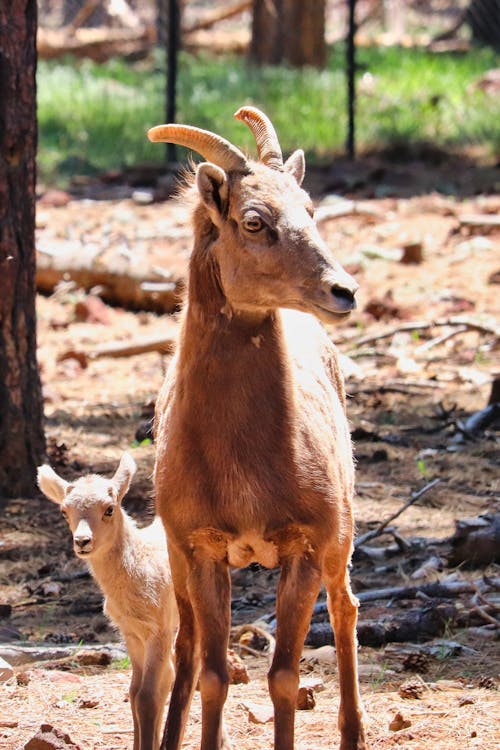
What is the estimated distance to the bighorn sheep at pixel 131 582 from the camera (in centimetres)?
527

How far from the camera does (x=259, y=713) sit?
225 inches

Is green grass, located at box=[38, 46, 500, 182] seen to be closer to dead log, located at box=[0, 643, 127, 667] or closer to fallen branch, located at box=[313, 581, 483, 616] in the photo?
fallen branch, located at box=[313, 581, 483, 616]

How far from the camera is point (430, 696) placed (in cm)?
575

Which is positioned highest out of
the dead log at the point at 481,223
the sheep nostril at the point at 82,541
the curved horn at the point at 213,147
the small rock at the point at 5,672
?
the curved horn at the point at 213,147

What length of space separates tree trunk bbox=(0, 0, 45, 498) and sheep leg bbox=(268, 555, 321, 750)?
377 cm

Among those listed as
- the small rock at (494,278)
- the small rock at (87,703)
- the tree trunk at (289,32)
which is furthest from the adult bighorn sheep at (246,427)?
the tree trunk at (289,32)

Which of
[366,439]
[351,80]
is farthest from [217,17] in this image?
[366,439]

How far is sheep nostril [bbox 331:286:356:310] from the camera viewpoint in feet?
14.9

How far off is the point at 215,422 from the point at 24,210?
363 centimetres

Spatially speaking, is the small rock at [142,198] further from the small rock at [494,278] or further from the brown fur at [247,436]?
the brown fur at [247,436]

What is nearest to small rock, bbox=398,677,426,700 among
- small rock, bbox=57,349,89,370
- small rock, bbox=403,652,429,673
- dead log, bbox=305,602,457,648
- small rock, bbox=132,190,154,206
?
small rock, bbox=403,652,429,673

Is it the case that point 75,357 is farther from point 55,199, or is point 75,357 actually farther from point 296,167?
point 296,167

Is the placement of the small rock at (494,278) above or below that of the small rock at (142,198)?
below

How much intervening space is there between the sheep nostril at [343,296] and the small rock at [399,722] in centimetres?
187
